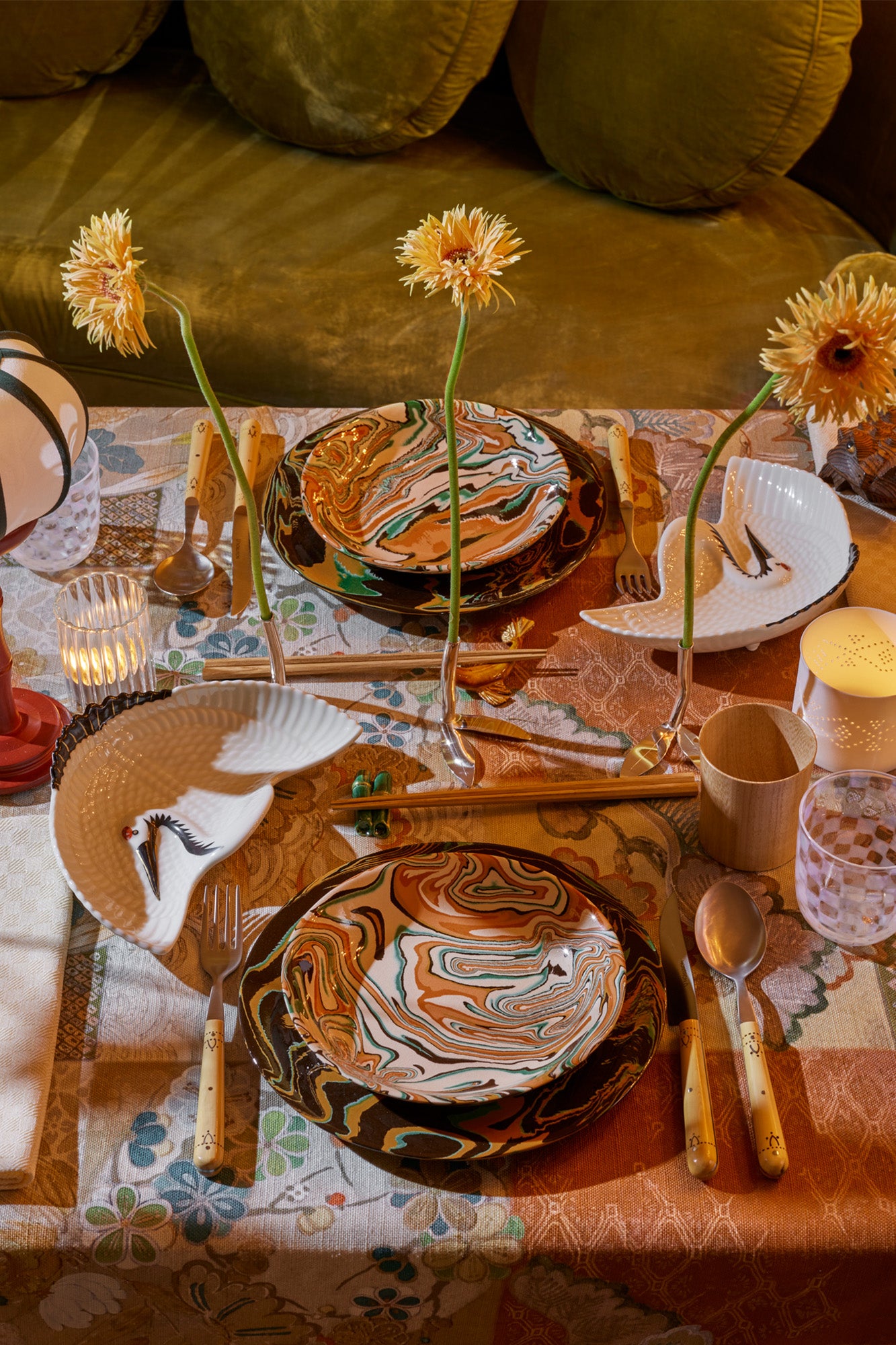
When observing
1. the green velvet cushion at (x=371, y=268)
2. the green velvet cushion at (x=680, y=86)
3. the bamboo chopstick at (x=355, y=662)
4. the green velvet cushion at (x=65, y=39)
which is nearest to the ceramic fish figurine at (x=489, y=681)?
the bamboo chopstick at (x=355, y=662)

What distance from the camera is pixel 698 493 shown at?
2.57 ft

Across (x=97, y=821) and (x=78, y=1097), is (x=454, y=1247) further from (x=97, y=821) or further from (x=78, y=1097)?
(x=97, y=821)

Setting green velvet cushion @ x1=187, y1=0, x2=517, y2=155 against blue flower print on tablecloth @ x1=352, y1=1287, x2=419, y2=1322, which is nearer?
blue flower print on tablecloth @ x1=352, y1=1287, x2=419, y2=1322

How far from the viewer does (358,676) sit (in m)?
0.99

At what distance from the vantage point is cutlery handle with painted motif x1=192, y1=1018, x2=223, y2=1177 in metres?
0.67

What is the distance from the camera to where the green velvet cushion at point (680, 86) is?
1800 millimetres

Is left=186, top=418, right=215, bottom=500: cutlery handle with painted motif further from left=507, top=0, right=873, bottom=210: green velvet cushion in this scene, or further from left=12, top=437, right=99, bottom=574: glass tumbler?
left=507, top=0, right=873, bottom=210: green velvet cushion

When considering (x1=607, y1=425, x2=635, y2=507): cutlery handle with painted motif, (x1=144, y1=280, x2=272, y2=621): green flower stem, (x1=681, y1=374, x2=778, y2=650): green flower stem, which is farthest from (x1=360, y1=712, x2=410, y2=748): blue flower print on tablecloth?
(x1=607, y1=425, x2=635, y2=507): cutlery handle with painted motif

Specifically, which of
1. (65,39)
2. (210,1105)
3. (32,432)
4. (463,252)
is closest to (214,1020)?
(210,1105)

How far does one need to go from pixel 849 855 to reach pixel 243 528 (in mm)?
602

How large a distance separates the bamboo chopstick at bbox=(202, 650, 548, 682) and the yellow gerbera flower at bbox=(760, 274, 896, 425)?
1.21ft

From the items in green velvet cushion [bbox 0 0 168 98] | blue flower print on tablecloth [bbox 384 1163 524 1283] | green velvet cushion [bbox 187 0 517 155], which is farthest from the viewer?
green velvet cushion [bbox 0 0 168 98]

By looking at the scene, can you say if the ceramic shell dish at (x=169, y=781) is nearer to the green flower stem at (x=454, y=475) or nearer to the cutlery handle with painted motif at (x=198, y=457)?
the green flower stem at (x=454, y=475)

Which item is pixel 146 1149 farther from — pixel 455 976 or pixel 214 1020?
pixel 455 976
